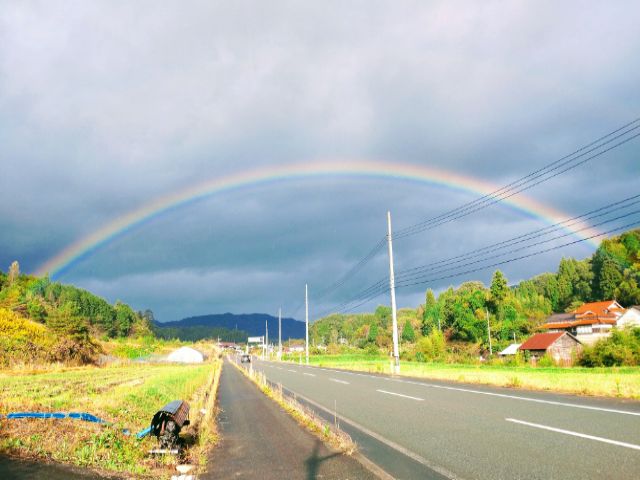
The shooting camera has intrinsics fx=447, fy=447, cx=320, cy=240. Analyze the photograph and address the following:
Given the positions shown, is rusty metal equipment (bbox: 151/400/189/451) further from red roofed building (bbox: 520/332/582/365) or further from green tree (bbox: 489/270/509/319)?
green tree (bbox: 489/270/509/319)

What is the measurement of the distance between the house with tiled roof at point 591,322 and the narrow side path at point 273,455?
234 feet

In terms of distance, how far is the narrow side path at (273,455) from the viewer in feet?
20.8

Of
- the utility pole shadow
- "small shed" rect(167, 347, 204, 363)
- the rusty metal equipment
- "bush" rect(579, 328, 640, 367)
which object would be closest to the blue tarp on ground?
the rusty metal equipment

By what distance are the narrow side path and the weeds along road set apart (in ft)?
2.40

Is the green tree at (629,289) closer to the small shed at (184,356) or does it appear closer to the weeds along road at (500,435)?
the small shed at (184,356)

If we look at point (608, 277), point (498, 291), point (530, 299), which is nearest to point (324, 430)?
point (498, 291)

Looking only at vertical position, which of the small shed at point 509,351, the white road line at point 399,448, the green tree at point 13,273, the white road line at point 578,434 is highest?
the green tree at point 13,273

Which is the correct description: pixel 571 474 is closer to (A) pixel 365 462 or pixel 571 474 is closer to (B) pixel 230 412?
(A) pixel 365 462

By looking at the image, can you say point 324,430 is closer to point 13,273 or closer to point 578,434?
point 578,434

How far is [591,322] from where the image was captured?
74250 millimetres

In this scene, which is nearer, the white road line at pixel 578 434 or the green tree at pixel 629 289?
the white road line at pixel 578 434

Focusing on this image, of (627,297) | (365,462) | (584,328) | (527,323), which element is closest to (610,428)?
(365,462)

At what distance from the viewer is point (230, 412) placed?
13.7 meters

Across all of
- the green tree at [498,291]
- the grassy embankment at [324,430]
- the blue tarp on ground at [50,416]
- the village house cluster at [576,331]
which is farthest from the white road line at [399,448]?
the green tree at [498,291]
